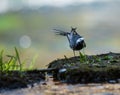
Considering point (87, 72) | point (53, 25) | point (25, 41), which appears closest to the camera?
point (87, 72)

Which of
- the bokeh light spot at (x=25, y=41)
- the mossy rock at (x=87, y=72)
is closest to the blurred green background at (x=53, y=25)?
Answer: the bokeh light spot at (x=25, y=41)

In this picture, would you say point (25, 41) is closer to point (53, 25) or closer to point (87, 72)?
point (53, 25)

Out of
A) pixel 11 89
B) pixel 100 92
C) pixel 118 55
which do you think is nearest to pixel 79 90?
pixel 100 92

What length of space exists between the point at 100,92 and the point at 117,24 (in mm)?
11853

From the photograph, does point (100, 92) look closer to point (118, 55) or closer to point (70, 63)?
point (70, 63)

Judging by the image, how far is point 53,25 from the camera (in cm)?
1608

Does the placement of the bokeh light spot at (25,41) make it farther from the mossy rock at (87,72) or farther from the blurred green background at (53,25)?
the mossy rock at (87,72)

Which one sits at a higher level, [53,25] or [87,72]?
[53,25]

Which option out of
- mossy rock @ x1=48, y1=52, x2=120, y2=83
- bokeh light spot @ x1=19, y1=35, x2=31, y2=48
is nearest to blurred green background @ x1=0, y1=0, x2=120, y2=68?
bokeh light spot @ x1=19, y1=35, x2=31, y2=48

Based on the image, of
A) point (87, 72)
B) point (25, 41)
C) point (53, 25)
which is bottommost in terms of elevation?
point (87, 72)

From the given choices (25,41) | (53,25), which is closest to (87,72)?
(25,41)

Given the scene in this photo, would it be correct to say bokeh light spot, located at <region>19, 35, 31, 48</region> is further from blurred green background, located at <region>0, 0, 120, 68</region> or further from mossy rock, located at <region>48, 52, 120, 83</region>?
mossy rock, located at <region>48, 52, 120, 83</region>

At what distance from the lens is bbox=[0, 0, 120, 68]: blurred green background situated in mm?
14070

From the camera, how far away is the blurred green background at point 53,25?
1407 centimetres
